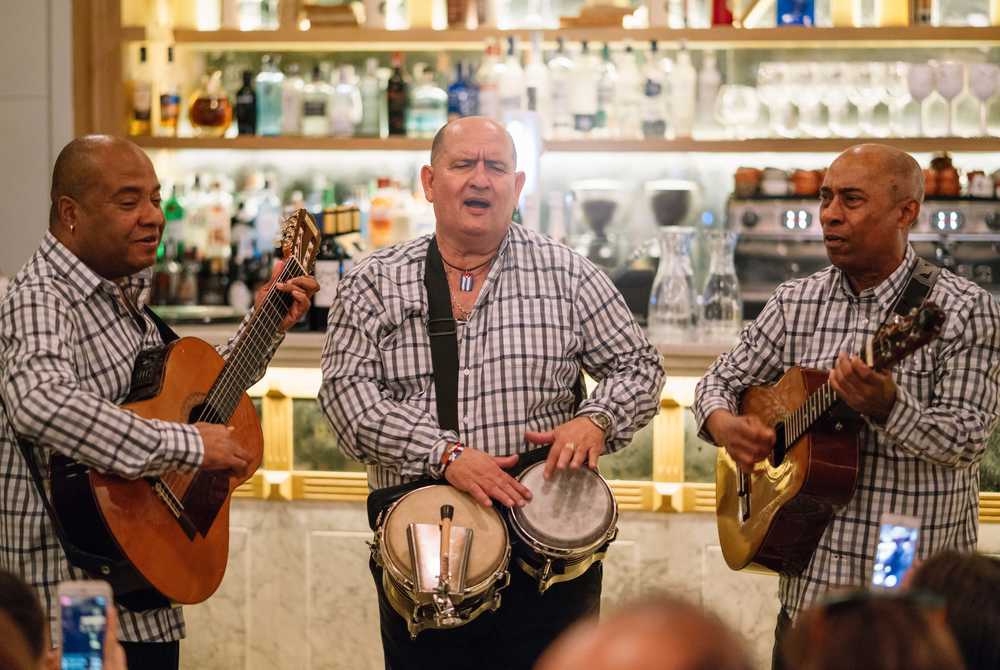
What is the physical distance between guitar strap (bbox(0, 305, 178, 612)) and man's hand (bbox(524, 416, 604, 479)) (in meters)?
0.87

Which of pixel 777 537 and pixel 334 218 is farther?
pixel 334 218

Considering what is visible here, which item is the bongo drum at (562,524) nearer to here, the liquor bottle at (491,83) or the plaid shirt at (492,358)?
the plaid shirt at (492,358)

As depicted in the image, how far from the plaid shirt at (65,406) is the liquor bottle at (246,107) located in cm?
253

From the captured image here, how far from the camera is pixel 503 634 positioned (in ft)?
9.42

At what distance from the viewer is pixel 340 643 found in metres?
4.28

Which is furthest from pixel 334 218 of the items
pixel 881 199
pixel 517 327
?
pixel 881 199

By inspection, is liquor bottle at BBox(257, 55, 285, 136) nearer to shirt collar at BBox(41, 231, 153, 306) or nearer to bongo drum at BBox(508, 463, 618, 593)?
shirt collar at BBox(41, 231, 153, 306)

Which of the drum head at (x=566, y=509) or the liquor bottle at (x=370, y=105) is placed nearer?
the drum head at (x=566, y=509)

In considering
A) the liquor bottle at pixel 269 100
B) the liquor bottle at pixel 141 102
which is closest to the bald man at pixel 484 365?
the liquor bottle at pixel 269 100

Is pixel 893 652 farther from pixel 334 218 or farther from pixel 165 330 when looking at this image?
pixel 334 218

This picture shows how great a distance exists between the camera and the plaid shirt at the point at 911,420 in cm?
267

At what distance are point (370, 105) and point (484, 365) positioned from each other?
2.45 m

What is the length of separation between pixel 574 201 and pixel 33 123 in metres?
2.10

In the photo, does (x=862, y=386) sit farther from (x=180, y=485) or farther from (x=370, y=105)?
(x=370, y=105)
